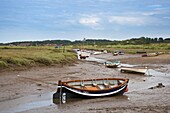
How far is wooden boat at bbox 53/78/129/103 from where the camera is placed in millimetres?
16828

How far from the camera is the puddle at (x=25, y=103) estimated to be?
49.1ft

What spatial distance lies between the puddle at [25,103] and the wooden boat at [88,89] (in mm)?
877

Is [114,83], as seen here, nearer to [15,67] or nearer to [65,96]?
[65,96]

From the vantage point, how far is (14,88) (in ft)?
66.1

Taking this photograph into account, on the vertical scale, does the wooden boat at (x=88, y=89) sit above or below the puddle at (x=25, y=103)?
above

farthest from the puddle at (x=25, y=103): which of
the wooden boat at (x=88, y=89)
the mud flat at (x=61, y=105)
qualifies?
the wooden boat at (x=88, y=89)

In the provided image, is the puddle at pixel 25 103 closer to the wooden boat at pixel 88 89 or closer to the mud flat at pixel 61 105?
the mud flat at pixel 61 105

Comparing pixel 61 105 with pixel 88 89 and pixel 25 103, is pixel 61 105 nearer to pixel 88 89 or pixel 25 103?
pixel 25 103

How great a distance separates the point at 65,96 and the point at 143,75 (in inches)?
699

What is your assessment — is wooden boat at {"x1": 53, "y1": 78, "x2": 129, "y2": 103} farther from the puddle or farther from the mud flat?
the puddle

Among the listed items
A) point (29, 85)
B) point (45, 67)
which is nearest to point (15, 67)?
point (45, 67)

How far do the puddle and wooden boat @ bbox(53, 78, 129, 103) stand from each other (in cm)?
88

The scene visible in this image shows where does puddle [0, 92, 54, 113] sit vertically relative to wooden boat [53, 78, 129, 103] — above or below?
below

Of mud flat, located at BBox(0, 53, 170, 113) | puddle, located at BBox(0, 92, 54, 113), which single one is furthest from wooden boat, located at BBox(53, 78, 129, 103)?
puddle, located at BBox(0, 92, 54, 113)
